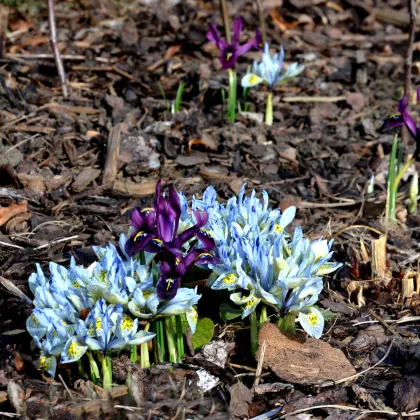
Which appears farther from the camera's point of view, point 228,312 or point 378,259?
point 378,259

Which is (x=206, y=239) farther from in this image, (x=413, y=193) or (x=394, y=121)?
(x=413, y=193)

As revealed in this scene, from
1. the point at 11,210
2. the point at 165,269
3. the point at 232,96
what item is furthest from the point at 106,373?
the point at 232,96

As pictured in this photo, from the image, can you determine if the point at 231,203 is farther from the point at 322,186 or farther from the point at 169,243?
the point at 322,186

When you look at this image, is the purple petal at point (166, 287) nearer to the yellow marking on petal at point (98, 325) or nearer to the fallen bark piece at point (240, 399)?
the yellow marking on petal at point (98, 325)

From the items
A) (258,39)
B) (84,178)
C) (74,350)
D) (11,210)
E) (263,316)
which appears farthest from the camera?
(258,39)

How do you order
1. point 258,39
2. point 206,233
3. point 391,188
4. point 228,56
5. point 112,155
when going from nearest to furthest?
point 206,233, point 391,188, point 112,155, point 228,56, point 258,39

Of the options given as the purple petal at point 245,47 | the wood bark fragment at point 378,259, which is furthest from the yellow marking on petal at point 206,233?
the purple petal at point 245,47

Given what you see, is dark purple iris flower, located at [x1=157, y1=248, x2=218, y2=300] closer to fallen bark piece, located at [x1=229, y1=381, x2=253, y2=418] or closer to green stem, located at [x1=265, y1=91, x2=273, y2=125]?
fallen bark piece, located at [x1=229, y1=381, x2=253, y2=418]

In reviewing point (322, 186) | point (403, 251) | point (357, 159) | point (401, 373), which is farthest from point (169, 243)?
point (357, 159)
